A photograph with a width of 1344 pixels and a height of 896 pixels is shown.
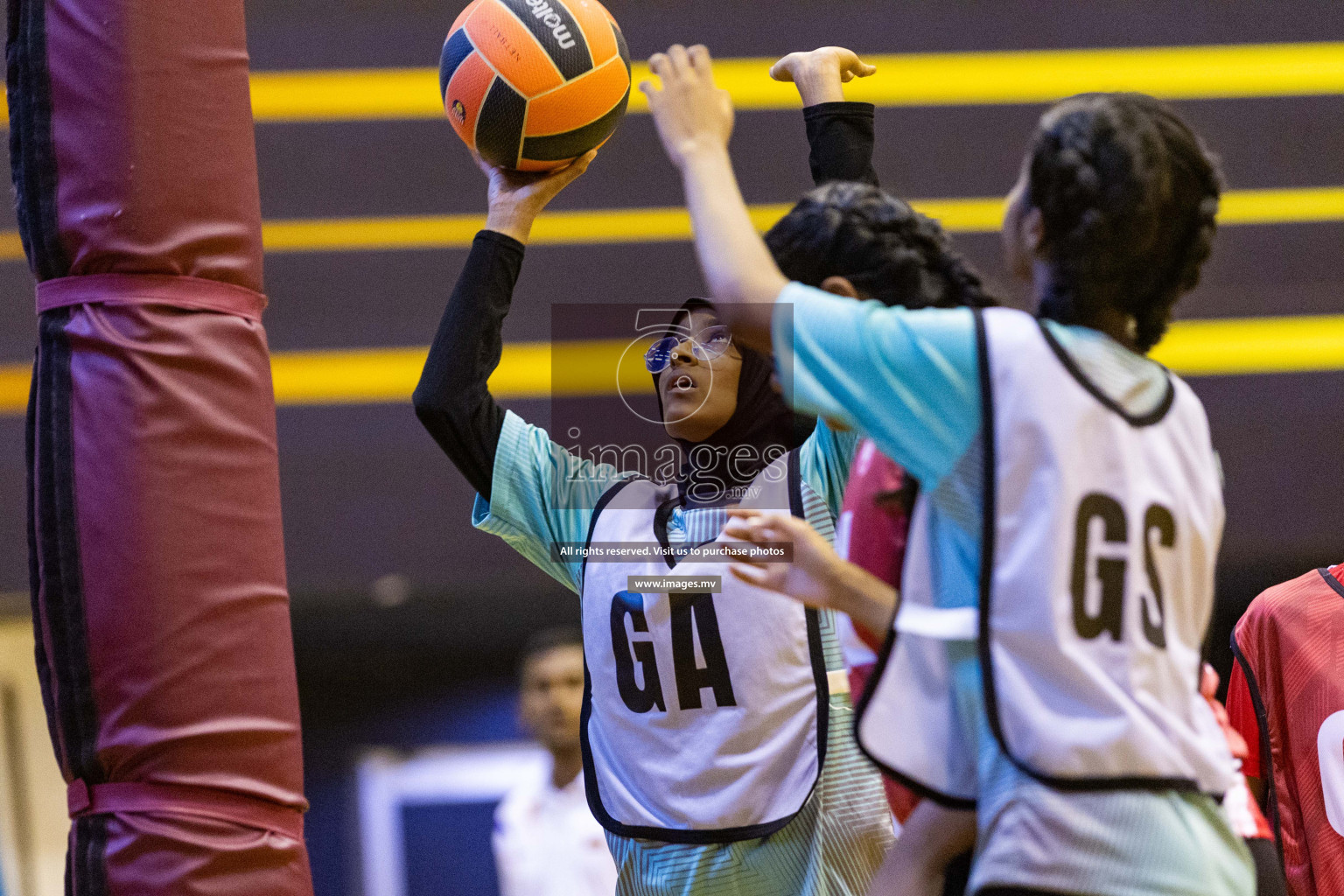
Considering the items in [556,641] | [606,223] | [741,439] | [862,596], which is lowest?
[556,641]

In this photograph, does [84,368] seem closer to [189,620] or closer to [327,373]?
[189,620]

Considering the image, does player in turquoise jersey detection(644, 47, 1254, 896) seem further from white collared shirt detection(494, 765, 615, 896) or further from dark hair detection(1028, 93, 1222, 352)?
white collared shirt detection(494, 765, 615, 896)

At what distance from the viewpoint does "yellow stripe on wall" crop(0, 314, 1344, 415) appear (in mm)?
6207

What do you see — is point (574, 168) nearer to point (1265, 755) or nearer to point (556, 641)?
point (1265, 755)

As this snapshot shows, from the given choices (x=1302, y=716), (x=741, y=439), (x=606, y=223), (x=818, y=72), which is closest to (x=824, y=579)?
(x=741, y=439)

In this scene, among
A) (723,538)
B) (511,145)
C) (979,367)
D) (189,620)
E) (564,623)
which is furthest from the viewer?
(564,623)

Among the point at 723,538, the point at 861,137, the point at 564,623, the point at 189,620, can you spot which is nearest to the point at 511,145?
the point at 861,137

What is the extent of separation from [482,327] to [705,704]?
0.83 m

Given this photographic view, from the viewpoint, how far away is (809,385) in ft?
5.60

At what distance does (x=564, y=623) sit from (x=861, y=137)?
3770mm

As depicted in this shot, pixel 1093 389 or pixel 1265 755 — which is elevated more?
pixel 1093 389

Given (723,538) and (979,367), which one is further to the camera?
(723,538)

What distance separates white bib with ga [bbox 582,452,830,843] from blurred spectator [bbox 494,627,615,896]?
6.63ft

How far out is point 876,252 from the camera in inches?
81.7
